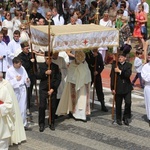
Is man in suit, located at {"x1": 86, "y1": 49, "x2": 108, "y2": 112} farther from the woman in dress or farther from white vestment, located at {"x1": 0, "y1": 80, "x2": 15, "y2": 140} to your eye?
the woman in dress

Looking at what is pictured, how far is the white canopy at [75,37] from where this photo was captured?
10.2 m

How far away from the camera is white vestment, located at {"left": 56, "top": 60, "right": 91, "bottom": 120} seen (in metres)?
11.2

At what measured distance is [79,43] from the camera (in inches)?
413

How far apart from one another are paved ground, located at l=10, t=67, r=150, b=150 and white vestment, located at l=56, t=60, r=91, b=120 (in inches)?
10.1

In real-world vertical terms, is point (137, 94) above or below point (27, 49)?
below

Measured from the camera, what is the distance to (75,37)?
1041 centimetres

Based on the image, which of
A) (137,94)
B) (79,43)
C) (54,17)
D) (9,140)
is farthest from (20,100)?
(54,17)

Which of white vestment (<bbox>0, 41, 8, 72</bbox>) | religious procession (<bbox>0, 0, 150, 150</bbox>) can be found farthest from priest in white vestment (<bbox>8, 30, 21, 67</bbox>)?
white vestment (<bbox>0, 41, 8, 72</bbox>)

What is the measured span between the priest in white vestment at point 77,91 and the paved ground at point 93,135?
0.83 feet

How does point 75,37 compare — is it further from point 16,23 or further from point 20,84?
point 16,23

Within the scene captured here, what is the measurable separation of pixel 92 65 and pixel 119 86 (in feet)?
4.40

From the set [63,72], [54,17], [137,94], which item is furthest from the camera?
[54,17]

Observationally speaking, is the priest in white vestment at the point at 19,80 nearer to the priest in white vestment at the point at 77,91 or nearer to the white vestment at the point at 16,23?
the priest in white vestment at the point at 77,91

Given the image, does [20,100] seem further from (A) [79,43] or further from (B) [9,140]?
(A) [79,43]
